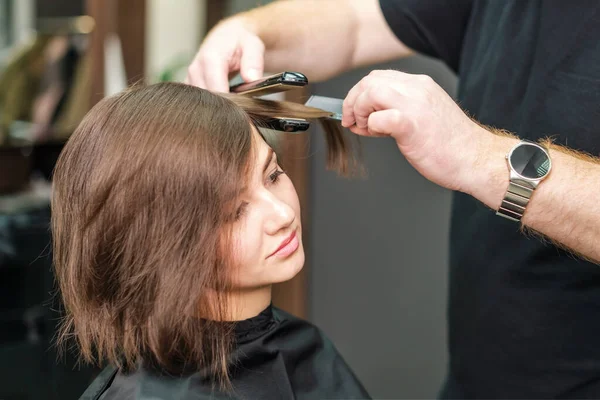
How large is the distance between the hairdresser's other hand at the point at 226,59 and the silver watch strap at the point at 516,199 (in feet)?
1.54

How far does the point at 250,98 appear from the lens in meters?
1.07

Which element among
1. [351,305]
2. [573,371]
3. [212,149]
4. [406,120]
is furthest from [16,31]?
[573,371]

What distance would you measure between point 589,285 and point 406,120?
48 cm

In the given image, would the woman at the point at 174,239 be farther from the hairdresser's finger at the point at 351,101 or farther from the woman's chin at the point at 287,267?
the hairdresser's finger at the point at 351,101

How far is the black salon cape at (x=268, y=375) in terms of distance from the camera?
996 mm

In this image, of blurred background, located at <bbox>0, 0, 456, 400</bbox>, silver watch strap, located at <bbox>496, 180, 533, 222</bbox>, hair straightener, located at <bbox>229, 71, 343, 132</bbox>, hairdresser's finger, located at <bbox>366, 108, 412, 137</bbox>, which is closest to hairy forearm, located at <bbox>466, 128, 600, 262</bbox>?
silver watch strap, located at <bbox>496, 180, 533, 222</bbox>

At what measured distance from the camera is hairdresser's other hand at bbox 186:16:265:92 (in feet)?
3.75

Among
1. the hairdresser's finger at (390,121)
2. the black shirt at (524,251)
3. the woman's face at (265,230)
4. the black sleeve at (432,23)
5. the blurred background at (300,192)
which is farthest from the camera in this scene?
the blurred background at (300,192)

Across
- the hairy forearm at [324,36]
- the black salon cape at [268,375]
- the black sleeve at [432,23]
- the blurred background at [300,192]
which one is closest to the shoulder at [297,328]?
the black salon cape at [268,375]

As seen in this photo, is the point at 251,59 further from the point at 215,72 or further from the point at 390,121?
the point at 390,121

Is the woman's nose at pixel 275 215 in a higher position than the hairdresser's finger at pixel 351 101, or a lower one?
lower

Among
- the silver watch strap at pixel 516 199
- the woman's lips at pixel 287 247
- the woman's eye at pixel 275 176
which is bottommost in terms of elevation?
the woman's lips at pixel 287 247

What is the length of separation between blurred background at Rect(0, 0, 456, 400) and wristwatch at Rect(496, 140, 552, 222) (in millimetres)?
1287

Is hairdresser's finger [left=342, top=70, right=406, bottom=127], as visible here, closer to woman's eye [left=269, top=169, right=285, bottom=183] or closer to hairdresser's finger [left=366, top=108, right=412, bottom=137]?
hairdresser's finger [left=366, top=108, right=412, bottom=137]
